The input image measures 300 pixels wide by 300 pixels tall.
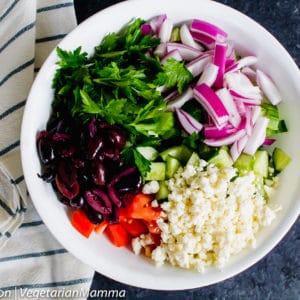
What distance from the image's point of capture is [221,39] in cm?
158

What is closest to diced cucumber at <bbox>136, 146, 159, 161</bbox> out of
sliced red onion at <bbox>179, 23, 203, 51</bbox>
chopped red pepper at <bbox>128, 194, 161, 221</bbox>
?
chopped red pepper at <bbox>128, 194, 161, 221</bbox>

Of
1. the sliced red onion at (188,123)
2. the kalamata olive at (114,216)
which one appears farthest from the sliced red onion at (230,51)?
the kalamata olive at (114,216)

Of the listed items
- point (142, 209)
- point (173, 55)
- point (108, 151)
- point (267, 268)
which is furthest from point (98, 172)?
point (267, 268)

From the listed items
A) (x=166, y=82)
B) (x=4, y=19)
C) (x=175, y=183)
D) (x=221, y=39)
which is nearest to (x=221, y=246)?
(x=175, y=183)

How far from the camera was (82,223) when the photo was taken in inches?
62.7

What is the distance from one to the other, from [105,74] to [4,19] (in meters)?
0.42

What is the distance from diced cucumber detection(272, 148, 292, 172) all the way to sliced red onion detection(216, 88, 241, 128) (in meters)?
0.17

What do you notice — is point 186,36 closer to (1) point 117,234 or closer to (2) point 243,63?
(2) point 243,63

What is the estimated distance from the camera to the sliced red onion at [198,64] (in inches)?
61.7

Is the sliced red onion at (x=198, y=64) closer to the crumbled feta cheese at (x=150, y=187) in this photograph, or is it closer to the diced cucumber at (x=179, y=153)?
the diced cucumber at (x=179, y=153)

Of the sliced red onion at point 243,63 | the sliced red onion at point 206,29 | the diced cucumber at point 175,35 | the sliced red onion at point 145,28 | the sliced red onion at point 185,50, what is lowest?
the sliced red onion at point 243,63

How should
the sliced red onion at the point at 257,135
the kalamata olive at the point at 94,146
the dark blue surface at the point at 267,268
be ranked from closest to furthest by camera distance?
the kalamata olive at the point at 94,146, the sliced red onion at the point at 257,135, the dark blue surface at the point at 267,268

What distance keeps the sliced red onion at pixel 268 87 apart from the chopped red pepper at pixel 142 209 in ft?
1.44

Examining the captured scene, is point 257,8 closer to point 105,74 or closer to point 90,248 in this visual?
point 105,74
